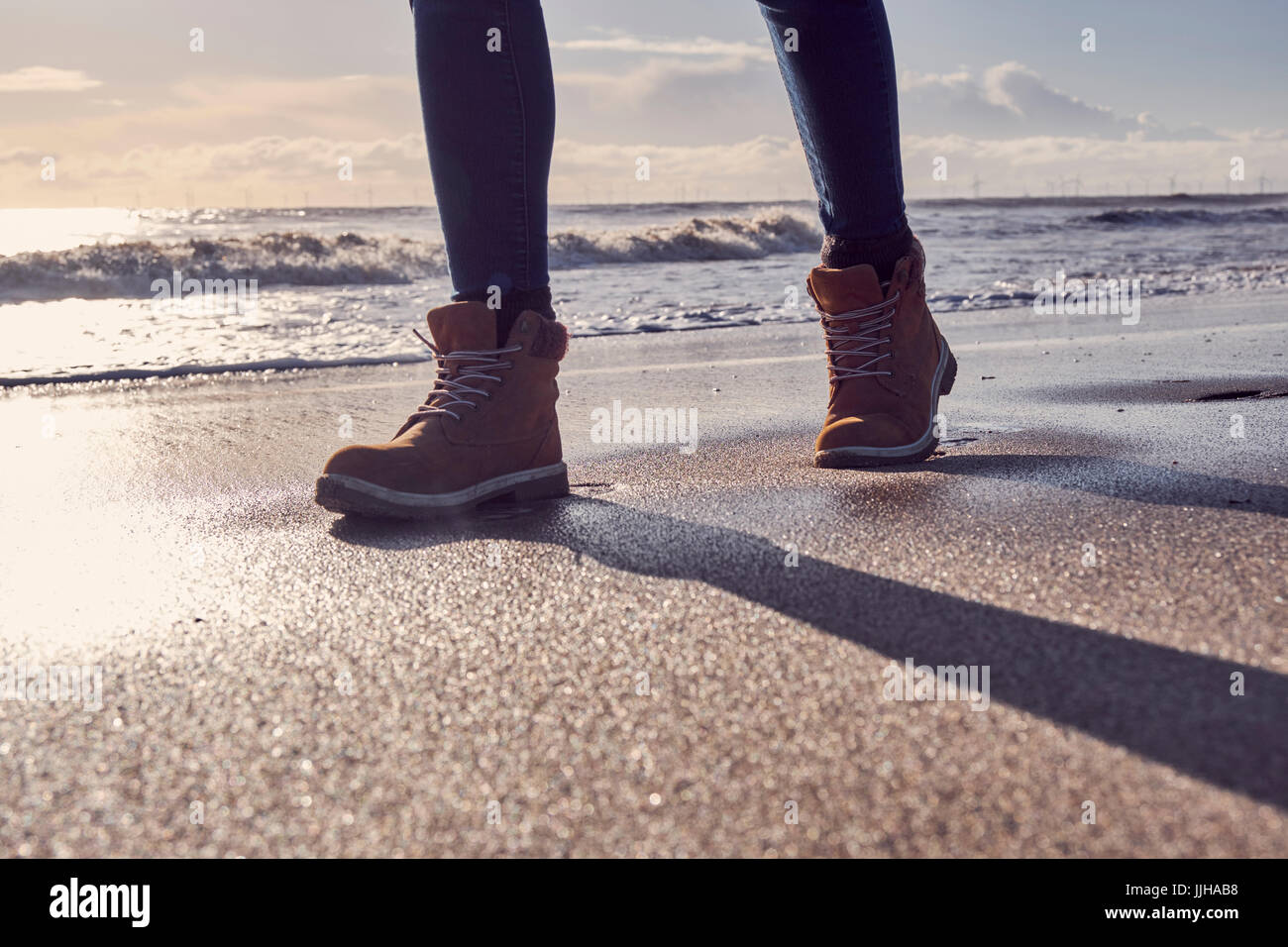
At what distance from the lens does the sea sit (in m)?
4.88

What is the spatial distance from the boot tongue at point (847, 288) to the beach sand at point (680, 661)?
284mm

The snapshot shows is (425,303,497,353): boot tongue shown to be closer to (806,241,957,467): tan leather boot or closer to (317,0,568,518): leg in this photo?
(317,0,568,518): leg

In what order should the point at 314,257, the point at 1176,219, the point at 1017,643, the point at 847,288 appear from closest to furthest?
the point at 1017,643
the point at 847,288
the point at 314,257
the point at 1176,219

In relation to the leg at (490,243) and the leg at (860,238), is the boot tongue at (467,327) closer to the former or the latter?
the leg at (490,243)

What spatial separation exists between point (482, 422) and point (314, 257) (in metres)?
13.4

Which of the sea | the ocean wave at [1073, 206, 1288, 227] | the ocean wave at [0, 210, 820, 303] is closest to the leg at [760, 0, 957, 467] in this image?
the sea

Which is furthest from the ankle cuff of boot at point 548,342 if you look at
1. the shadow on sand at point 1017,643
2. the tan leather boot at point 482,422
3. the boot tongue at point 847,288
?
the boot tongue at point 847,288

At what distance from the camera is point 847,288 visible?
183cm

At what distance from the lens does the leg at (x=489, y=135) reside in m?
1.68

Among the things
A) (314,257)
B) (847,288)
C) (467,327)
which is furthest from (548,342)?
(314,257)

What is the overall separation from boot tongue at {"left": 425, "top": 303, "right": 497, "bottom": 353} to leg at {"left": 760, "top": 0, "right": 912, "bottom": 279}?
63cm

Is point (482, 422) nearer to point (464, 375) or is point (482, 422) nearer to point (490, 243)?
point (464, 375)
